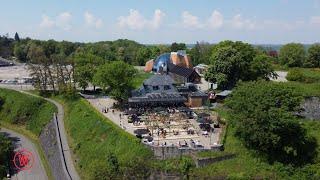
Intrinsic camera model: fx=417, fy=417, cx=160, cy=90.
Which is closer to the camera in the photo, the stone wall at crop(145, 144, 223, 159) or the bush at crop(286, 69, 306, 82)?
Answer: the stone wall at crop(145, 144, 223, 159)

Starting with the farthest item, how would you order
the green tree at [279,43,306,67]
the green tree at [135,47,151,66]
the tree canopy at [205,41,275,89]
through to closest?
1. the green tree at [135,47,151,66]
2. the green tree at [279,43,306,67]
3. the tree canopy at [205,41,275,89]

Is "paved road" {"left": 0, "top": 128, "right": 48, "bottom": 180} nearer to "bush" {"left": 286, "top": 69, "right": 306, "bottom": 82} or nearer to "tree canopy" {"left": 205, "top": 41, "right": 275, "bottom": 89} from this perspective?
"tree canopy" {"left": 205, "top": 41, "right": 275, "bottom": 89}

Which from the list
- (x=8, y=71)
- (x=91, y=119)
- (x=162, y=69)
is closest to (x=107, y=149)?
(x=91, y=119)

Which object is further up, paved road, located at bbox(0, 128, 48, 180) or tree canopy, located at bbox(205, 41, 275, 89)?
Answer: tree canopy, located at bbox(205, 41, 275, 89)

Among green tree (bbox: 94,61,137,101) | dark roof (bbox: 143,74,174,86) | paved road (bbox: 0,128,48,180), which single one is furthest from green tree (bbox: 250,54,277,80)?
paved road (bbox: 0,128,48,180)

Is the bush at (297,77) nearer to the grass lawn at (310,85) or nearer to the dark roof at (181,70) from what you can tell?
the grass lawn at (310,85)

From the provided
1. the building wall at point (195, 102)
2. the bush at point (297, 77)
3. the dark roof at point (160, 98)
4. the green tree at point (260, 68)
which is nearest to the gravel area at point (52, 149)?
the dark roof at point (160, 98)

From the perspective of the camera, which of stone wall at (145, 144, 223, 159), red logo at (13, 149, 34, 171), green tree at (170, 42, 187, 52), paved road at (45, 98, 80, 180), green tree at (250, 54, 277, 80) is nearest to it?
stone wall at (145, 144, 223, 159)
